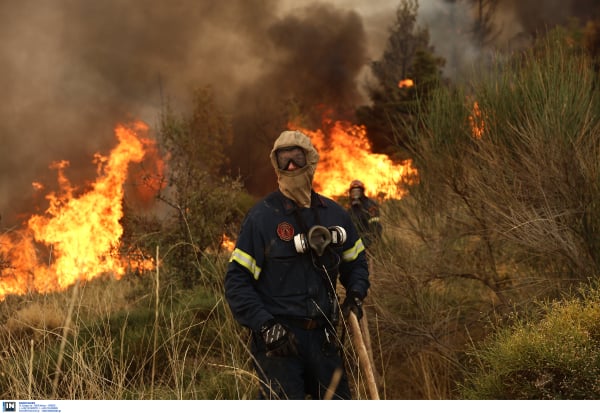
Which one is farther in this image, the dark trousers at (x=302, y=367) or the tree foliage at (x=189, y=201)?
the tree foliage at (x=189, y=201)

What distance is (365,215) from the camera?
7.20 meters

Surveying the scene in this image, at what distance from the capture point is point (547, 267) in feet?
16.9

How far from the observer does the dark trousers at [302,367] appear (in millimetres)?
2994

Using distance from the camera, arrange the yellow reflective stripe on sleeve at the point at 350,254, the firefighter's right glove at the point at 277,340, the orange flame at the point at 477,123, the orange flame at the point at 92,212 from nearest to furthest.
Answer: the firefighter's right glove at the point at 277,340
the yellow reflective stripe on sleeve at the point at 350,254
the orange flame at the point at 477,123
the orange flame at the point at 92,212

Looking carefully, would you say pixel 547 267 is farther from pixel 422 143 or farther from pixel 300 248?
pixel 300 248

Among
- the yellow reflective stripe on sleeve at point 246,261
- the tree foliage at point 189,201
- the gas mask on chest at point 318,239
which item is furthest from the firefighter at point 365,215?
the yellow reflective stripe on sleeve at point 246,261

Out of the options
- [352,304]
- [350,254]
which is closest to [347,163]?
[350,254]

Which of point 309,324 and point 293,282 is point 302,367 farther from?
point 293,282

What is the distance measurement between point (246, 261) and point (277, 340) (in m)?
0.47

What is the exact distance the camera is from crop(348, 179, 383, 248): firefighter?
19.6ft

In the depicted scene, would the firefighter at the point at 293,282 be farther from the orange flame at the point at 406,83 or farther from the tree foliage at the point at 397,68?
the orange flame at the point at 406,83

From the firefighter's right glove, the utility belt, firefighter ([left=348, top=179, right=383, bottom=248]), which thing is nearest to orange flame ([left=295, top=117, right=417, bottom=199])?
firefighter ([left=348, top=179, right=383, bottom=248])

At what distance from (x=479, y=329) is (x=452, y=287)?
19.3 inches

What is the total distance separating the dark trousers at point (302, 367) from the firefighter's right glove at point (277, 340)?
106 mm
